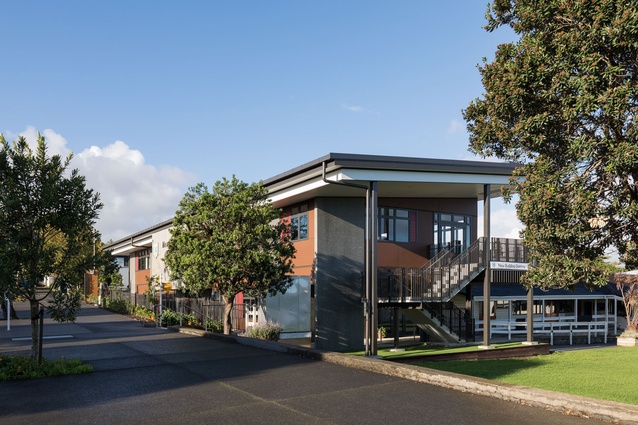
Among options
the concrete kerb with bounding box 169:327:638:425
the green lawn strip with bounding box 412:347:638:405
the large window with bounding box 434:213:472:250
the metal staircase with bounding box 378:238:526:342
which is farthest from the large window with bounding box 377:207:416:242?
the concrete kerb with bounding box 169:327:638:425

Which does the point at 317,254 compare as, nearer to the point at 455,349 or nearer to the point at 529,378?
the point at 455,349

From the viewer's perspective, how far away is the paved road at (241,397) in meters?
8.34

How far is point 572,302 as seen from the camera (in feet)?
121

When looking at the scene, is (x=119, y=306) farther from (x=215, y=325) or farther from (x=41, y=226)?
(x=41, y=226)

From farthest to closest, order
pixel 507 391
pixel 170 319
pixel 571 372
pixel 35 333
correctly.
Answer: pixel 170 319, pixel 571 372, pixel 35 333, pixel 507 391

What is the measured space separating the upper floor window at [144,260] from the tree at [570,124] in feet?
131

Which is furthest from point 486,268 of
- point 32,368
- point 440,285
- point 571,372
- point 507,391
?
point 32,368

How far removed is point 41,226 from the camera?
12.8m

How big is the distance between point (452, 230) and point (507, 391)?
19335mm

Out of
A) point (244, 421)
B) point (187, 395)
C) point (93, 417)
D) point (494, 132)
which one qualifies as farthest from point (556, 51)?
point (93, 417)

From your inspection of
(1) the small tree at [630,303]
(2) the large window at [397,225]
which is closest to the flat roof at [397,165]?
(2) the large window at [397,225]

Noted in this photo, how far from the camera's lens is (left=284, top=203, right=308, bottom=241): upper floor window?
2394 cm

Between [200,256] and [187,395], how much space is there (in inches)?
405

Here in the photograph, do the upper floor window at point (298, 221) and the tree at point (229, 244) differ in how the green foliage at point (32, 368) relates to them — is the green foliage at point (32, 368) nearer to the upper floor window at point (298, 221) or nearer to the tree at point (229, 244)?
the tree at point (229, 244)
